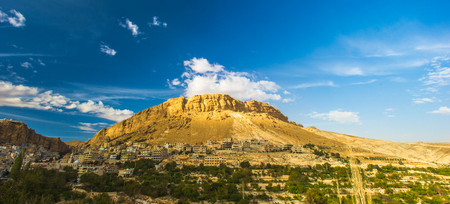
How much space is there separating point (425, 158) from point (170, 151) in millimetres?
62323

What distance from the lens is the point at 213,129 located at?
102 meters

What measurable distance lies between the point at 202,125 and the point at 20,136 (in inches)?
2534

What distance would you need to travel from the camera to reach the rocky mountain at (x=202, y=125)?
9356cm

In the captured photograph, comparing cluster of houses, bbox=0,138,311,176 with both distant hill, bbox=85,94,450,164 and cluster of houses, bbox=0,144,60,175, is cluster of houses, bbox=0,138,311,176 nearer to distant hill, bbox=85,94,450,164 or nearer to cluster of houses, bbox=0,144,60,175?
cluster of houses, bbox=0,144,60,175

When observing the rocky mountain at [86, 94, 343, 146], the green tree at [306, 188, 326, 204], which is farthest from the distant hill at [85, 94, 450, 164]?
the green tree at [306, 188, 326, 204]

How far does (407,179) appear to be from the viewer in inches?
1510

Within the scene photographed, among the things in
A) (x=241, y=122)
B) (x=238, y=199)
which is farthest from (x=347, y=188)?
(x=241, y=122)

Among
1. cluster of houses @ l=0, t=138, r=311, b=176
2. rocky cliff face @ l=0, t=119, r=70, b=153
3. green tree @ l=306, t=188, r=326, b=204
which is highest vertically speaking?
rocky cliff face @ l=0, t=119, r=70, b=153

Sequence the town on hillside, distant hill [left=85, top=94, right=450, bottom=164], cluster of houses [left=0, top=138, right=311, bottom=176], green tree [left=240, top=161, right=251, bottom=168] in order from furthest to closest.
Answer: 1. distant hill [left=85, top=94, right=450, bottom=164]
2. green tree [left=240, top=161, right=251, bottom=168]
3. cluster of houses [left=0, top=138, right=311, bottom=176]
4. the town on hillside

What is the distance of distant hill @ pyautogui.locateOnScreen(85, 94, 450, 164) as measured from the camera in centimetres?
8542

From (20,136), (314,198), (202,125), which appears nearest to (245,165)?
(314,198)

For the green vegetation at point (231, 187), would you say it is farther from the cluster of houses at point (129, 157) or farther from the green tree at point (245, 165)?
the cluster of houses at point (129, 157)

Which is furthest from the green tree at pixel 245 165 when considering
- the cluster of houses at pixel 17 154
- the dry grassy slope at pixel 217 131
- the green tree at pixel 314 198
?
the cluster of houses at pixel 17 154

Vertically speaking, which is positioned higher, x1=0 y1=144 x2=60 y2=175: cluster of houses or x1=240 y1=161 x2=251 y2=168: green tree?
x1=0 y1=144 x2=60 y2=175: cluster of houses
